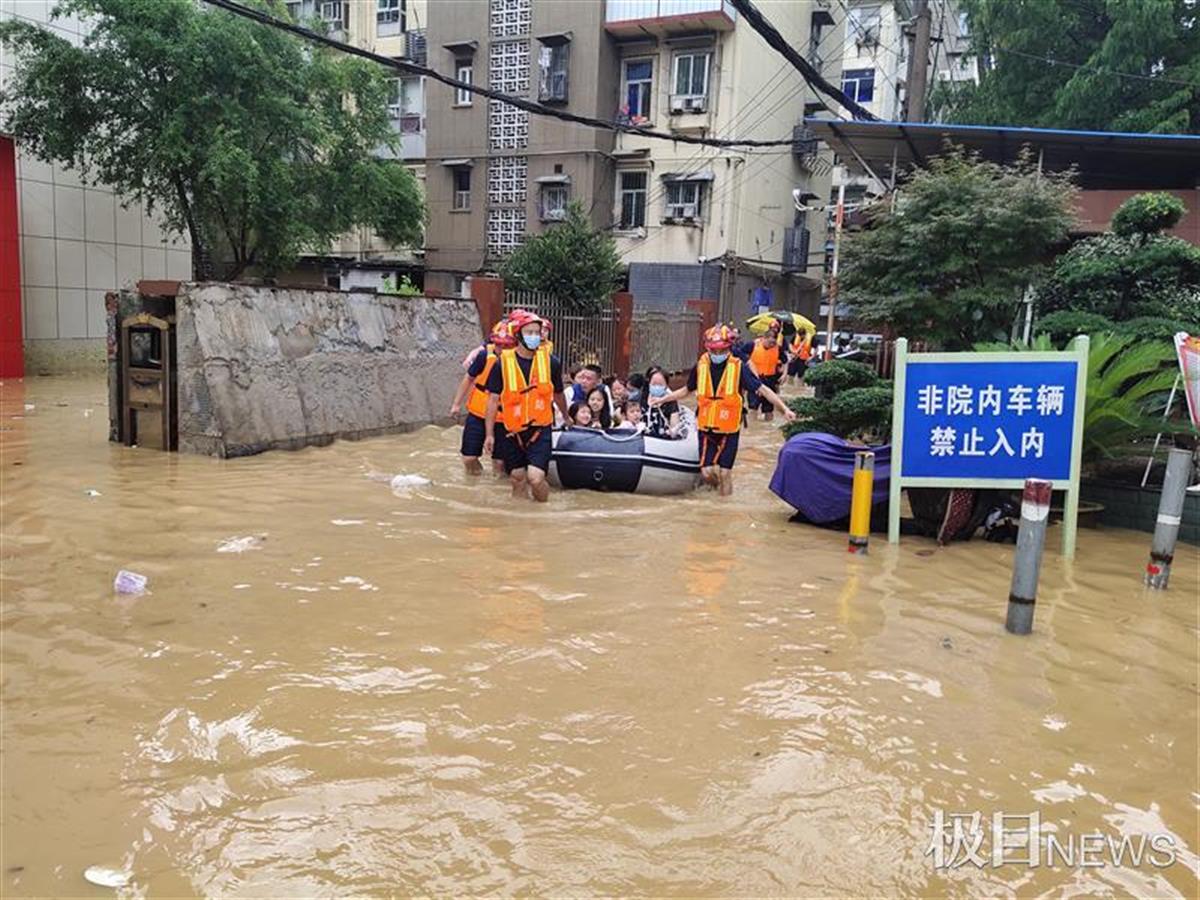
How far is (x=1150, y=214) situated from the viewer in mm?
10336

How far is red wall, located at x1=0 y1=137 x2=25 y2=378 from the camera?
16781mm

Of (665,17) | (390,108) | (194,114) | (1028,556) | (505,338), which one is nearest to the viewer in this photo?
(1028,556)

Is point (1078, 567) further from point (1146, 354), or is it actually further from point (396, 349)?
point (396, 349)

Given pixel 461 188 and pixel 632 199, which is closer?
pixel 632 199

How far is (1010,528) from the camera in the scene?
294 inches

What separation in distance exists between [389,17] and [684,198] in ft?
40.8

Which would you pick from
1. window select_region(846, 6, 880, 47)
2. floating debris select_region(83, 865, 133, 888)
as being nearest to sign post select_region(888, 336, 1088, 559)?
floating debris select_region(83, 865, 133, 888)

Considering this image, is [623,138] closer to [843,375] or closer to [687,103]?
[687,103]

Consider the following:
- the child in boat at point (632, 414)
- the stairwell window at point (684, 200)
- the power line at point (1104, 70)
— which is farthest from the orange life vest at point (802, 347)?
the child in boat at point (632, 414)

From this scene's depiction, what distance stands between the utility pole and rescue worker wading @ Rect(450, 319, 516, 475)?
29.8 ft

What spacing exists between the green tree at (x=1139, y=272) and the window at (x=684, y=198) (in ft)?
56.4

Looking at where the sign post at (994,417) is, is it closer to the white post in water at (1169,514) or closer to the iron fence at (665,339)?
the white post in water at (1169,514)

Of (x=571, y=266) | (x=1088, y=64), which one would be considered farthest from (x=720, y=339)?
(x=1088, y=64)

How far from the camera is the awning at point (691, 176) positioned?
26891mm
